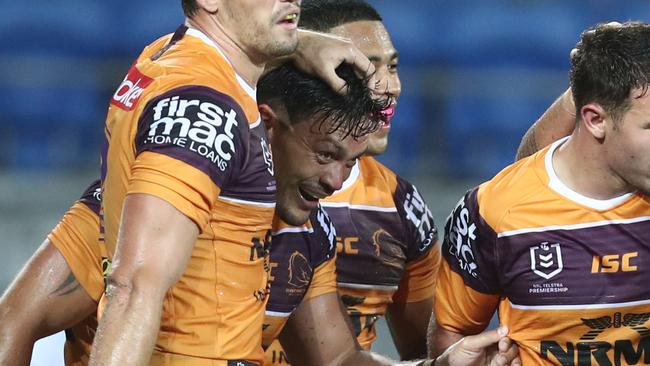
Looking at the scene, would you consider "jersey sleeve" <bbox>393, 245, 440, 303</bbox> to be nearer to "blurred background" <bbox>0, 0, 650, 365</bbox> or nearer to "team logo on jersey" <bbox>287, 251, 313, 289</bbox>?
"team logo on jersey" <bbox>287, 251, 313, 289</bbox>

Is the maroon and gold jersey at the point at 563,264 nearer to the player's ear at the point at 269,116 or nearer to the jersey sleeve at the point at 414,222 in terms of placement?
the player's ear at the point at 269,116

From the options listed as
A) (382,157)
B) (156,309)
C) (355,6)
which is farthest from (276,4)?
(382,157)

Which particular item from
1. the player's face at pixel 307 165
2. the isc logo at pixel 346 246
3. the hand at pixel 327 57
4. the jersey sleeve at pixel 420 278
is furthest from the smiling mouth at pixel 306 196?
the jersey sleeve at pixel 420 278

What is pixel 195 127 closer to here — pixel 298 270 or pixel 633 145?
pixel 298 270

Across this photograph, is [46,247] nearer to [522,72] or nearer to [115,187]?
[115,187]

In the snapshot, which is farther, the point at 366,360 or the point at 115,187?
the point at 366,360

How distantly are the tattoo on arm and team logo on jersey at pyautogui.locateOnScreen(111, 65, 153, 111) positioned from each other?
781 millimetres

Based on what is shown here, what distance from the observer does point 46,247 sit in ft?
12.0

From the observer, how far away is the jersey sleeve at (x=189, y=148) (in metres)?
2.68

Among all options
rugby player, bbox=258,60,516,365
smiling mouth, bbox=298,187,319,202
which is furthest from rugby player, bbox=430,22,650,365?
smiling mouth, bbox=298,187,319,202

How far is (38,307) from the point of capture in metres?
3.58

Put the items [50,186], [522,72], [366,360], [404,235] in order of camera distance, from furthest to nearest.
→ [522,72]
[50,186]
[404,235]
[366,360]

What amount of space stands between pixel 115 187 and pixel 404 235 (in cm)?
168

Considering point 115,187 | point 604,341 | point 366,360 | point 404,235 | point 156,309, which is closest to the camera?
point 156,309
